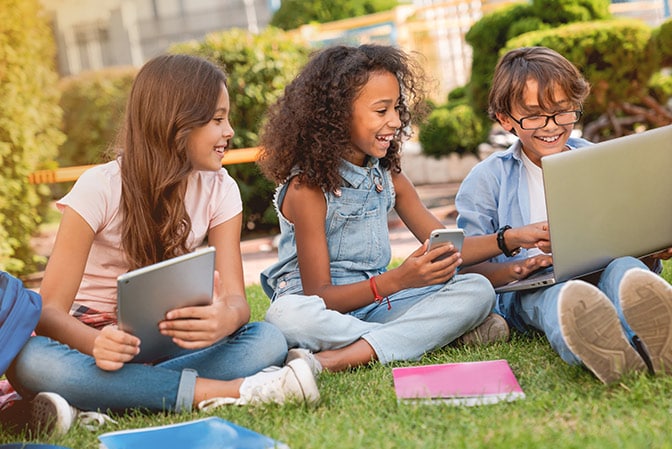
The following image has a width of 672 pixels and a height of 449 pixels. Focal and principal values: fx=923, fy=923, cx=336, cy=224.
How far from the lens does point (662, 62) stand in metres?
7.07

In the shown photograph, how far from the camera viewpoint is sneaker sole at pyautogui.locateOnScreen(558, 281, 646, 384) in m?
2.22

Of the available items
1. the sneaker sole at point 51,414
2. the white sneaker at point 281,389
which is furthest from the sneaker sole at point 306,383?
the sneaker sole at point 51,414

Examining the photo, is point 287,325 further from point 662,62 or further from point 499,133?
point 499,133

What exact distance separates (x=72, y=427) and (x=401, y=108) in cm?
161

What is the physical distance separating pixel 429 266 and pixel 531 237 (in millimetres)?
359

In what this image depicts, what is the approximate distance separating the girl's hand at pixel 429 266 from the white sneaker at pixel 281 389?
20.8 inches

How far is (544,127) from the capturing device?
121 inches

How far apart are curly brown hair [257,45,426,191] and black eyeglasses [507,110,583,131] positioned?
46cm

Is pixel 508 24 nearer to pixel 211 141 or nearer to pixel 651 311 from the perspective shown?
pixel 211 141

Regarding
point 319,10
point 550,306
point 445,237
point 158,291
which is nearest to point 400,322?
point 445,237

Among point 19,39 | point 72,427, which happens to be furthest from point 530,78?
point 19,39

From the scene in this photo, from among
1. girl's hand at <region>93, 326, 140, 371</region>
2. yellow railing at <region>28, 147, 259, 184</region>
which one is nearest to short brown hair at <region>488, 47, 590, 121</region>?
girl's hand at <region>93, 326, 140, 371</region>

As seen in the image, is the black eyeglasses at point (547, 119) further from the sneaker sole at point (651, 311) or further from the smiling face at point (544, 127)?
the sneaker sole at point (651, 311)

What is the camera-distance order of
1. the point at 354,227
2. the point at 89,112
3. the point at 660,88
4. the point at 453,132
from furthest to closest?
the point at 89,112 → the point at 453,132 → the point at 660,88 → the point at 354,227
